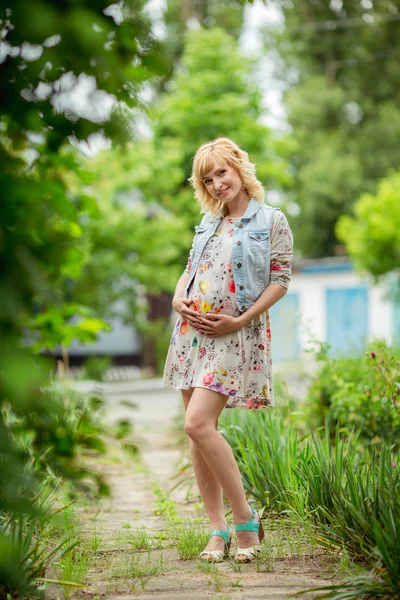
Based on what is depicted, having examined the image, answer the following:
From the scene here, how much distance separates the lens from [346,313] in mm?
25547

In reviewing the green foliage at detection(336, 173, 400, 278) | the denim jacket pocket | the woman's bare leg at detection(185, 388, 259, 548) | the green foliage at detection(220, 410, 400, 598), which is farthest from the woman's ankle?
the green foliage at detection(336, 173, 400, 278)

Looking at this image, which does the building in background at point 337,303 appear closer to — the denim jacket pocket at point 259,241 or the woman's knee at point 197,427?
the denim jacket pocket at point 259,241

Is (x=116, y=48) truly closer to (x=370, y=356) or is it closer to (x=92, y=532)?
(x=92, y=532)

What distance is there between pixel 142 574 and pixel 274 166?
55.6 ft

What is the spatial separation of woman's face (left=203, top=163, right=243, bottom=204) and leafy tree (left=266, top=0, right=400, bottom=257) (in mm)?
26890

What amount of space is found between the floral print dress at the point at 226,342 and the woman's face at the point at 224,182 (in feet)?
0.43

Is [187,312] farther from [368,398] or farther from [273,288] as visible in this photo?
[368,398]

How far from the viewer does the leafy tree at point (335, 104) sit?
30.6 meters

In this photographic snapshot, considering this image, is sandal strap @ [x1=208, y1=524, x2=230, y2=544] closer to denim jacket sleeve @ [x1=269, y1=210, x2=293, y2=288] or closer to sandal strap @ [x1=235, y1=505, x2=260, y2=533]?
sandal strap @ [x1=235, y1=505, x2=260, y2=533]

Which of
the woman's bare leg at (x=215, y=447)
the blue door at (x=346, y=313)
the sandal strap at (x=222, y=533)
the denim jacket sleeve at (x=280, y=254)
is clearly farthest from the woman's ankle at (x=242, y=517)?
the blue door at (x=346, y=313)

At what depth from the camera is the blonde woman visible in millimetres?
3420

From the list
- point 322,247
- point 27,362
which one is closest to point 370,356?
point 27,362

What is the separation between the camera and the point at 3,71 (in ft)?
5.40

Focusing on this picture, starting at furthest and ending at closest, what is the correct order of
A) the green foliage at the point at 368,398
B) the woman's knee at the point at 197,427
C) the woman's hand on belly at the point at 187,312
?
the green foliage at the point at 368,398, the woman's hand on belly at the point at 187,312, the woman's knee at the point at 197,427
